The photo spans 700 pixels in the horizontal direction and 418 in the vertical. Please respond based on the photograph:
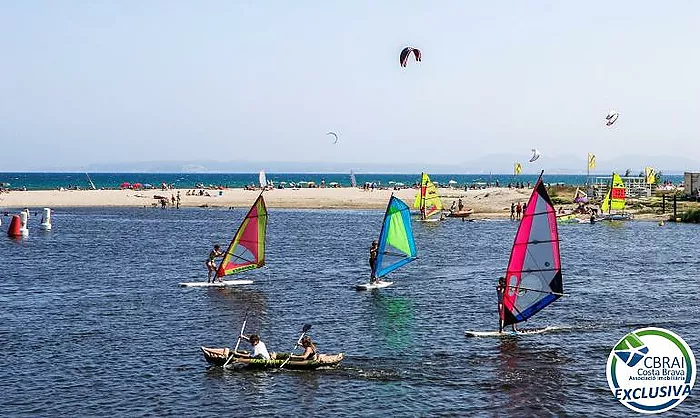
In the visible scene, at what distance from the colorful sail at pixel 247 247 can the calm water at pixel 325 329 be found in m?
1.47

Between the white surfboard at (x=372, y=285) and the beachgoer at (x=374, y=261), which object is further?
the beachgoer at (x=374, y=261)

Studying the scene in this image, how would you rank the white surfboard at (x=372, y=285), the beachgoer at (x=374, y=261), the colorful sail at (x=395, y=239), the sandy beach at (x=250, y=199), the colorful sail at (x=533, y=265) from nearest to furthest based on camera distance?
the colorful sail at (x=533, y=265)
the colorful sail at (x=395, y=239)
the white surfboard at (x=372, y=285)
the beachgoer at (x=374, y=261)
the sandy beach at (x=250, y=199)

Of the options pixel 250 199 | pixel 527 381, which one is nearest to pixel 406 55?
pixel 527 381

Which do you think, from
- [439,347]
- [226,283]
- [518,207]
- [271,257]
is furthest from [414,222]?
[439,347]

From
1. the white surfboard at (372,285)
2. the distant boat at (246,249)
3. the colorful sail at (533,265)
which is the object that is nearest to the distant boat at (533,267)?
the colorful sail at (533,265)

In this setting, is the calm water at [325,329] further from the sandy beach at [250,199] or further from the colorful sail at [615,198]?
the sandy beach at [250,199]

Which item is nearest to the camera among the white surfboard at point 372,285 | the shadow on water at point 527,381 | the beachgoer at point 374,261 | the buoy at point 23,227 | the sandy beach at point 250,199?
the shadow on water at point 527,381

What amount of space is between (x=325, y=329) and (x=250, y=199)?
8870cm

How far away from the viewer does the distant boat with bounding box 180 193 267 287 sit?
3981 cm

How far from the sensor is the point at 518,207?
276ft

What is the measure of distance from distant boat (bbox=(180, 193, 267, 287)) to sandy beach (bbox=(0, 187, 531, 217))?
191 feet

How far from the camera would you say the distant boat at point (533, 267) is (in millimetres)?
27453

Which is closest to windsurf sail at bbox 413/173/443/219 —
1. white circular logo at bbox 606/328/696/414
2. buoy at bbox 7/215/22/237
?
buoy at bbox 7/215/22/237

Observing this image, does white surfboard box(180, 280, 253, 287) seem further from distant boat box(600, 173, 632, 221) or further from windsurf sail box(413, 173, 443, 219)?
distant boat box(600, 173, 632, 221)
